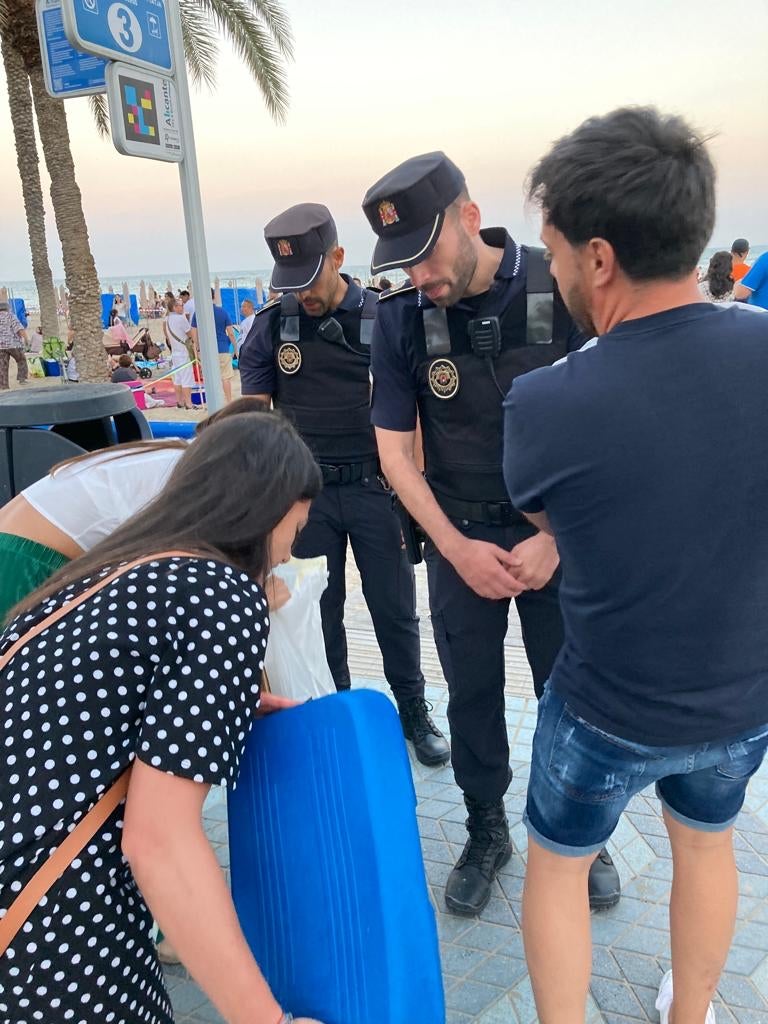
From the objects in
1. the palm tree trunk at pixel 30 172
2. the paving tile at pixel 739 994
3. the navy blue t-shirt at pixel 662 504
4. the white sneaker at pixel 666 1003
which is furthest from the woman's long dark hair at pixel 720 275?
the palm tree trunk at pixel 30 172

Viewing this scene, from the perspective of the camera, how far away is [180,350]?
Result: 1355cm

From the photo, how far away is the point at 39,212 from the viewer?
52.8 ft

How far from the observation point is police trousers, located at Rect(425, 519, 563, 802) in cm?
215

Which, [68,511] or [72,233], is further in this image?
[72,233]

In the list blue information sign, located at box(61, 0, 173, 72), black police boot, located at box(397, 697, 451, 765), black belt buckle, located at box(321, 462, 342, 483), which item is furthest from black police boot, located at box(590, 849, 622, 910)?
blue information sign, located at box(61, 0, 173, 72)

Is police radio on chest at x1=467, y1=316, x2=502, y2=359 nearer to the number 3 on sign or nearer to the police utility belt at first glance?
the police utility belt

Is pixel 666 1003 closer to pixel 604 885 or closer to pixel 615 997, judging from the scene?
pixel 615 997

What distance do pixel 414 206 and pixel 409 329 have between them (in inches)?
12.9

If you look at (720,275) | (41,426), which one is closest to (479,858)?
(41,426)

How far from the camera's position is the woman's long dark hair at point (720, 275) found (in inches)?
299

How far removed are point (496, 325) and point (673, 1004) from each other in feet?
5.28

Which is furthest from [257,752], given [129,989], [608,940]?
[608,940]

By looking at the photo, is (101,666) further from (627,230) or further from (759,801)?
(759,801)

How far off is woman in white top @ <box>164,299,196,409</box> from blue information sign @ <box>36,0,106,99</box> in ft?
26.1
